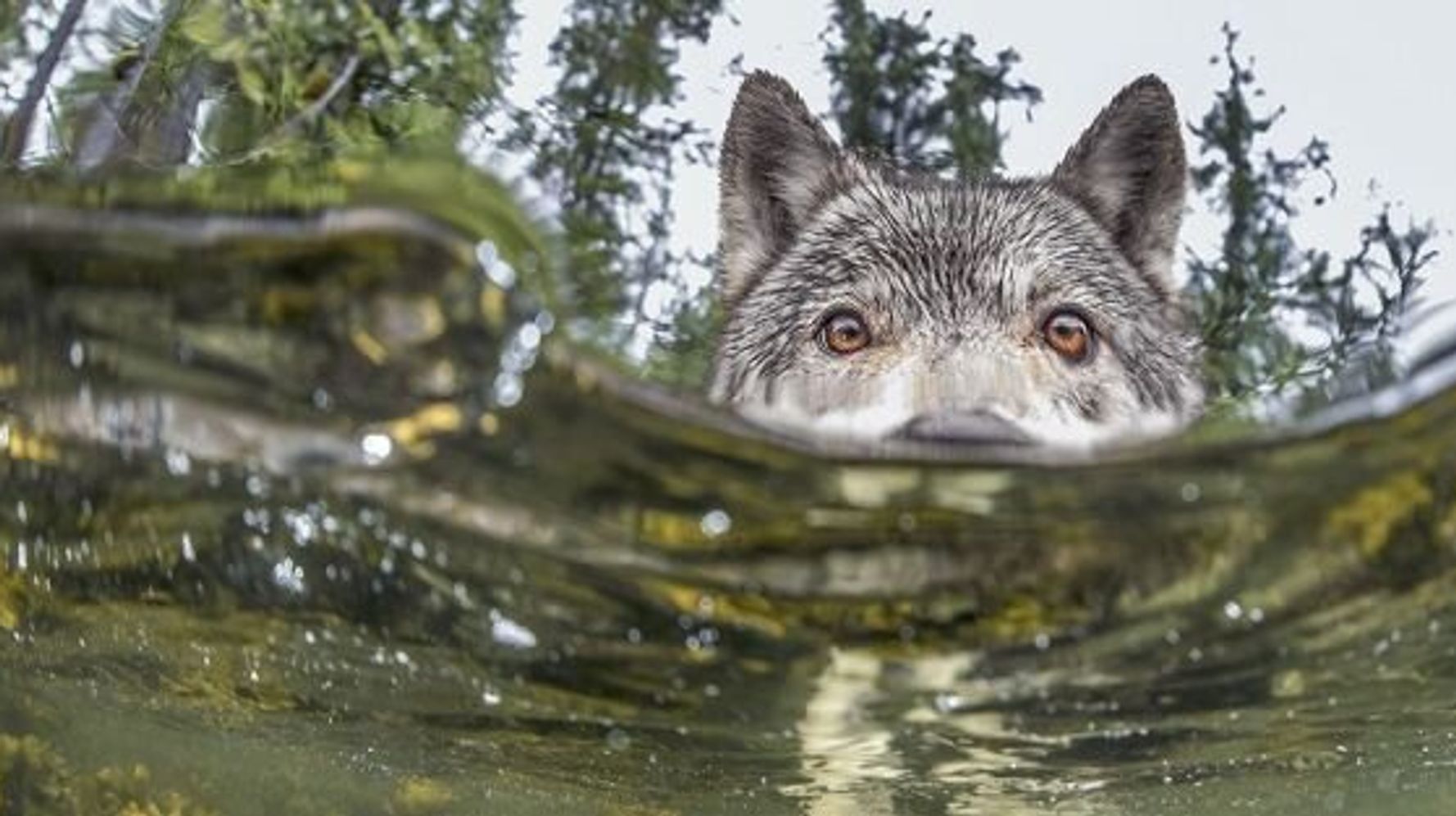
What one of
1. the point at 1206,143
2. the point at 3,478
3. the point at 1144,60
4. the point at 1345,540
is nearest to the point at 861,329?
the point at 1345,540

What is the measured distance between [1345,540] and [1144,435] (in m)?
1.28

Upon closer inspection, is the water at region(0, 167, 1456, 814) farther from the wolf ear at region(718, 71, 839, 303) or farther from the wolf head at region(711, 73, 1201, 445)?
the wolf ear at region(718, 71, 839, 303)

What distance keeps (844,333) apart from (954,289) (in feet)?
1.36

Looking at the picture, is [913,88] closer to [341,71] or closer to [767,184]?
[341,71]

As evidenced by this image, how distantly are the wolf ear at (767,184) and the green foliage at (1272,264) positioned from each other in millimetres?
5609

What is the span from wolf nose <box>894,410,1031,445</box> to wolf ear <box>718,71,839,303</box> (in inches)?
57.2

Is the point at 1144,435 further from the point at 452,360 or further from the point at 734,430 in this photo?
the point at 452,360

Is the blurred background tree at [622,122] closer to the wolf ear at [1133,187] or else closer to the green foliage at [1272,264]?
the green foliage at [1272,264]

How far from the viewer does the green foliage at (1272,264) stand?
13.0 m

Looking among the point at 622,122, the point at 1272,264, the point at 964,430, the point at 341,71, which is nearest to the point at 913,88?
the point at 622,122

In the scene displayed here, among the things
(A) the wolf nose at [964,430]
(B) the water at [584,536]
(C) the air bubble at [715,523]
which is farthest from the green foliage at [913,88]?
(A) the wolf nose at [964,430]

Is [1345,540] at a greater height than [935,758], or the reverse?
[1345,540]

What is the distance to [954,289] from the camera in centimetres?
674

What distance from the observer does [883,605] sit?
7785 millimetres
